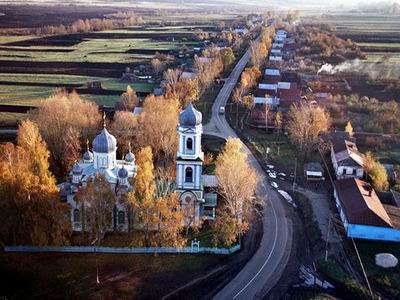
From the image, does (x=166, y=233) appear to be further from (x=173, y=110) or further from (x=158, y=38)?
(x=158, y=38)

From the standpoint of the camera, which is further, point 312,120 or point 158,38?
point 158,38

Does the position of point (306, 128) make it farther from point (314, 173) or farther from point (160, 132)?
point (160, 132)

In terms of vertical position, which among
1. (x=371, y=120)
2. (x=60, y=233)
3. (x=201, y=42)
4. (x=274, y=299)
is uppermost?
(x=201, y=42)

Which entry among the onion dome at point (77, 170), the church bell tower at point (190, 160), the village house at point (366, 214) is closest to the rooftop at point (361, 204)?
the village house at point (366, 214)

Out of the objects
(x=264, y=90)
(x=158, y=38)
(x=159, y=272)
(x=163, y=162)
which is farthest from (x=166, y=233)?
(x=158, y=38)

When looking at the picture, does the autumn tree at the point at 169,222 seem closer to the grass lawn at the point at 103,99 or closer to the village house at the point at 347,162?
the village house at the point at 347,162

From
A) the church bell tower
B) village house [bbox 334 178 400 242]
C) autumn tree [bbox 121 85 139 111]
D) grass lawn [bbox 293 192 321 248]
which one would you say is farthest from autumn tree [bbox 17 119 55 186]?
village house [bbox 334 178 400 242]
